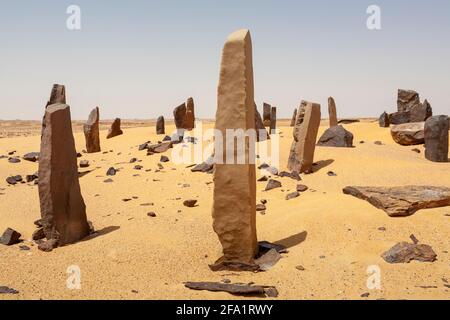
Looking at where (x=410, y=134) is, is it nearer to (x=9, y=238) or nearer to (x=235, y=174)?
(x=235, y=174)

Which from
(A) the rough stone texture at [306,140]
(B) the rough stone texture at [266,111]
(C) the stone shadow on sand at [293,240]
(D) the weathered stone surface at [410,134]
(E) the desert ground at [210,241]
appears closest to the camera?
(E) the desert ground at [210,241]

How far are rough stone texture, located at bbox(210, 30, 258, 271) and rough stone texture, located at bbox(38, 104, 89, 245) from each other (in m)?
2.71

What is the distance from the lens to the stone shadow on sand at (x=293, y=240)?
6.69 m

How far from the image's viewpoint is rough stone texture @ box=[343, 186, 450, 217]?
7.43m

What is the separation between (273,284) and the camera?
5.24 meters

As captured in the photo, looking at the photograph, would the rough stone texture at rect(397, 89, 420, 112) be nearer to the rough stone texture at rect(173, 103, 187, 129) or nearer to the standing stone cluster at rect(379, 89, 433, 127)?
the standing stone cluster at rect(379, 89, 433, 127)

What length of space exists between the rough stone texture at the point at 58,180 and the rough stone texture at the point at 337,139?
9.90 m

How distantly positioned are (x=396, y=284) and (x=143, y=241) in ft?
12.5

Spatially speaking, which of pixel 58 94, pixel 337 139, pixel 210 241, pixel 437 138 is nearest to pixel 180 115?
pixel 58 94

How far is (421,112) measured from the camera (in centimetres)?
2034

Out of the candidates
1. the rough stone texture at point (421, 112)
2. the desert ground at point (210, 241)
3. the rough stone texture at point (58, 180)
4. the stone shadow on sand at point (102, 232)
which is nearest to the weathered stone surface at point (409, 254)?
the desert ground at point (210, 241)

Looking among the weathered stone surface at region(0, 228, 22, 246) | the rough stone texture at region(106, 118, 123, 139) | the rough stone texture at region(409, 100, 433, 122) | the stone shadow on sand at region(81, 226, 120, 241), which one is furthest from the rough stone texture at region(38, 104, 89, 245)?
the rough stone texture at region(409, 100, 433, 122)

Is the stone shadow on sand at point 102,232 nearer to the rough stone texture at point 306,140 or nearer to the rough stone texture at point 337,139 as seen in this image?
the rough stone texture at point 306,140
